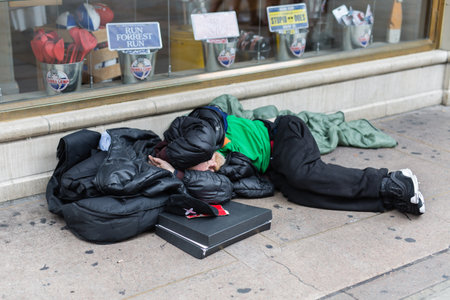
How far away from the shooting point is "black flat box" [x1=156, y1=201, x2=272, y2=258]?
10.6 ft

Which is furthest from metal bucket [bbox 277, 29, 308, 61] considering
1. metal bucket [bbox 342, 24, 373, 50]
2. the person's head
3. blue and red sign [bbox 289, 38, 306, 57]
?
the person's head

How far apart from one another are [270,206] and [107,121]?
1.27 metres

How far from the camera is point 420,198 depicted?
3.63 m

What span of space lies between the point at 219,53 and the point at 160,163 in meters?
1.50

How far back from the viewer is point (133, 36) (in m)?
4.43

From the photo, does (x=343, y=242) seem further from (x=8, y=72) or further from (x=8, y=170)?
(x=8, y=72)

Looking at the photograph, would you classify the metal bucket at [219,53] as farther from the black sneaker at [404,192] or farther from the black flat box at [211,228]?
the black sneaker at [404,192]

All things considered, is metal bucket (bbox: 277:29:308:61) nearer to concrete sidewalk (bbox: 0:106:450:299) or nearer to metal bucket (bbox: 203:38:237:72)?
metal bucket (bbox: 203:38:237:72)

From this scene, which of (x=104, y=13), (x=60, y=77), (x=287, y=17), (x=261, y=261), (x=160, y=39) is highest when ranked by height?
(x=104, y=13)

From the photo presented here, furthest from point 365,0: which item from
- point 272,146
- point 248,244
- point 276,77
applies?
point 248,244

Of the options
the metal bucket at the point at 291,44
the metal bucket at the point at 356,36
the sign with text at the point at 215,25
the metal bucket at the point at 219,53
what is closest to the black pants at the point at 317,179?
the metal bucket at the point at 219,53

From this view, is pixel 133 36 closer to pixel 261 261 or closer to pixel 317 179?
pixel 317 179

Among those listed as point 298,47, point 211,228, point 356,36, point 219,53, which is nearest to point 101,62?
point 219,53

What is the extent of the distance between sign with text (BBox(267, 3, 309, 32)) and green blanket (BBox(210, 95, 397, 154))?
0.82 meters
